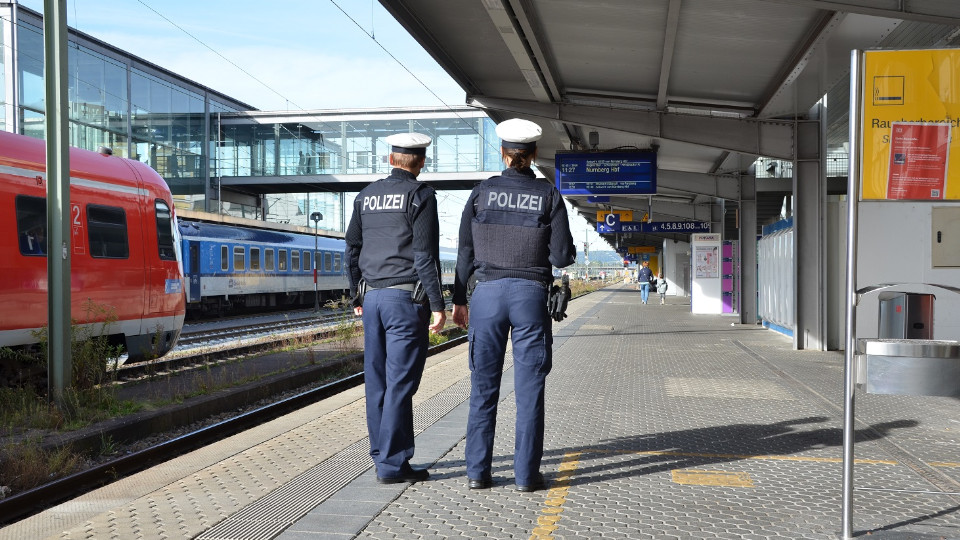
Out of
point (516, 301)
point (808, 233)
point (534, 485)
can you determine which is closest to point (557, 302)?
point (516, 301)

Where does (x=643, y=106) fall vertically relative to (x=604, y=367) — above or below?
above

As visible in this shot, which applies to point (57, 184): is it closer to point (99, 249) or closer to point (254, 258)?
point (99, 249)

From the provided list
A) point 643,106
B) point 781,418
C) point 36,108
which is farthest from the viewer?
point 36,108

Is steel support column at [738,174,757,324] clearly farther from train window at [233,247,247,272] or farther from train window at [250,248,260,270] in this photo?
train window at [250,248,260,270]

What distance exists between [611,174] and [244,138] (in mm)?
30285

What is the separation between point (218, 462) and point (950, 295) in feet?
37.7

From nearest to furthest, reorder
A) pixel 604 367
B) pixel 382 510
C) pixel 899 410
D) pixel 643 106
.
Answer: pixel 382 510 < pixel 899 410 < pixel 604 367 < pixel 643 106

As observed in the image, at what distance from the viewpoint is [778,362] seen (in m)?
12.3

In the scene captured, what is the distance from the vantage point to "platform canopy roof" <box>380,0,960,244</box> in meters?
9.61

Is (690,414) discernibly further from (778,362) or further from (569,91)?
(569,91)

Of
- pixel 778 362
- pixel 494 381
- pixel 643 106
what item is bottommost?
pixel 778 362

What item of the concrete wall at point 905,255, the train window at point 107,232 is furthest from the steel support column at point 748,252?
the train window at point 107,232

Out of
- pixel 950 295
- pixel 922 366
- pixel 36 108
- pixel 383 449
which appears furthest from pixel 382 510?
pixel 36 108

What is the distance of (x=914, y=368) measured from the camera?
3.84m
